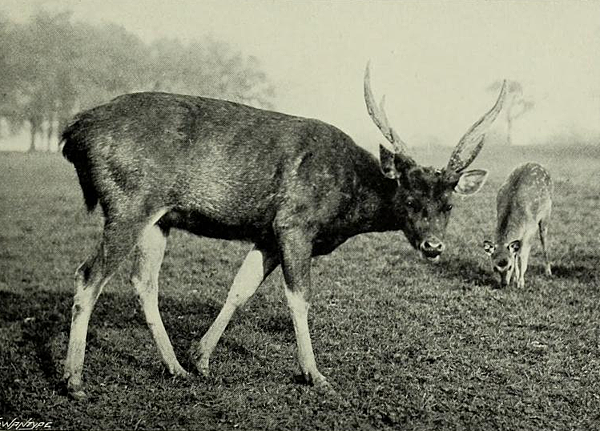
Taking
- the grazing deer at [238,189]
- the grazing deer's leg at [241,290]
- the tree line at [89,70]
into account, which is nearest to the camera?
the grazing deer at [238,189]

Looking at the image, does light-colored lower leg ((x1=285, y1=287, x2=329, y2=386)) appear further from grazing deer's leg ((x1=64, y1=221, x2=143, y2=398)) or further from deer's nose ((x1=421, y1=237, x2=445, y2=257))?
grazing deer's leg ((x1=64, y1=221, x2=143, y2=398))

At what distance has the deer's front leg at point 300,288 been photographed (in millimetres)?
3637

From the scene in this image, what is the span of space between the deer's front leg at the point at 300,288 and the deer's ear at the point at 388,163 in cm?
56

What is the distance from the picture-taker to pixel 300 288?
12.0ft

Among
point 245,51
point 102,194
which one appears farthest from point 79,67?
point 102,194

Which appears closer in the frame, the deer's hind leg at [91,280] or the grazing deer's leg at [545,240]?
the deer's hind leg at [91,280]

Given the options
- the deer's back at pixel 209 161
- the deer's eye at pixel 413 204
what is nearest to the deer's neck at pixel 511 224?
the deer's eye at pixel 413 204

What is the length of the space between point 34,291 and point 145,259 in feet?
4.24

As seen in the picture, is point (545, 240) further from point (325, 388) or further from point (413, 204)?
point (325, 388)

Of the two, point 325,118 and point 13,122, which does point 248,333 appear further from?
point 13,122

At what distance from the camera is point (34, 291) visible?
465 centimetres

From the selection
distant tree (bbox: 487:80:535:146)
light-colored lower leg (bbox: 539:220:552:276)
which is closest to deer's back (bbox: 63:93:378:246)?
distant tree (bbox: 487:80:535:146)

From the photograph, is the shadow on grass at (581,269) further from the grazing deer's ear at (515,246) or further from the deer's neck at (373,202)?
the deer's neck at (373,202)

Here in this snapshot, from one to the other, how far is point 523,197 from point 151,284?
4042mm
